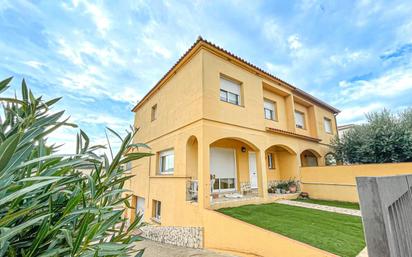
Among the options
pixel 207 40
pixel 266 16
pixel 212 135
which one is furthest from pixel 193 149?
pixel 266 16

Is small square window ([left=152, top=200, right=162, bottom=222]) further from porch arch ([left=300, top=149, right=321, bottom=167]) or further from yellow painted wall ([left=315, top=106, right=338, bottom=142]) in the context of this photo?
yellow painted wall ([left=315, top=106, right=338, bottom=142])

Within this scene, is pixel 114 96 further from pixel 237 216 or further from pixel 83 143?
pixel 83 143

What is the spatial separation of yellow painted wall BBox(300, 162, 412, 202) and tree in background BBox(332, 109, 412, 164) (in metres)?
2.65

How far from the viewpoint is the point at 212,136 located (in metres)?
8.77

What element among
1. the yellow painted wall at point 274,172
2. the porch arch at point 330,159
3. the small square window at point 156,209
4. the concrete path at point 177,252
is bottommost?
the concrete path at point 177,252

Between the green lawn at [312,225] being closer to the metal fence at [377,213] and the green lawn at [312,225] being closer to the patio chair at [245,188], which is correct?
the patio chair at [245,188]

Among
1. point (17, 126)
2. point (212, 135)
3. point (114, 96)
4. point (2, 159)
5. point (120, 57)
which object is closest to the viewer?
point (2, 159)

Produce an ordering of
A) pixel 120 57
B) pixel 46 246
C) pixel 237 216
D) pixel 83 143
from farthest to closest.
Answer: pixel 120 57, pixel 237 216, pixel 83 143, pixel 46 246

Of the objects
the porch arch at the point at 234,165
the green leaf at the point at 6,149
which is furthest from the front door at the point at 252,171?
the green leaf at the point at 6,149

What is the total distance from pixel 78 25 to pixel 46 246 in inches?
244

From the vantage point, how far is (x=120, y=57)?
9.62 m

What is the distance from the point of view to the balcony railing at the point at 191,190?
909 cm

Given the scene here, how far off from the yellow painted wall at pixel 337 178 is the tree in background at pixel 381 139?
8.70ft

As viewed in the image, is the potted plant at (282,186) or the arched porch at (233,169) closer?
the arched porch at (233,169)
